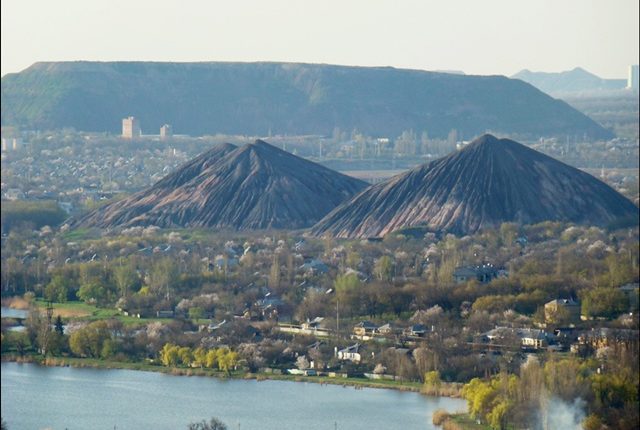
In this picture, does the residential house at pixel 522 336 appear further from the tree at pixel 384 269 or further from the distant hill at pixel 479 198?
the distant hill at pixel 479 198

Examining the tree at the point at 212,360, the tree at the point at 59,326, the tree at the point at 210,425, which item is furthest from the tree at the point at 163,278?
the tree at the point at 210,425

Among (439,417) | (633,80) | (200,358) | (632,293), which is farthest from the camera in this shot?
(633,80)

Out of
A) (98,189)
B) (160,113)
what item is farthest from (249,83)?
(98,189)

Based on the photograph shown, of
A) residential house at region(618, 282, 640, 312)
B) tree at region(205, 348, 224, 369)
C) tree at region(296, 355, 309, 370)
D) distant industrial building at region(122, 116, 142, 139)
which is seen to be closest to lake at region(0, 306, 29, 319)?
tree at region(205, 348, 224, 369)

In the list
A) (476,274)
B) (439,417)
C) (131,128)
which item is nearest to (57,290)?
(476,274)

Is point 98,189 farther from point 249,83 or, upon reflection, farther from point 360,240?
point 249,83

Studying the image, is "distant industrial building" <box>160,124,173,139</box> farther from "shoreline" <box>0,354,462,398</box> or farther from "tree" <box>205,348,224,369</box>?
"tree" <box>205,348,224,369</box>

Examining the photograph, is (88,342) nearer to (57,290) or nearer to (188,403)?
(188,403)
